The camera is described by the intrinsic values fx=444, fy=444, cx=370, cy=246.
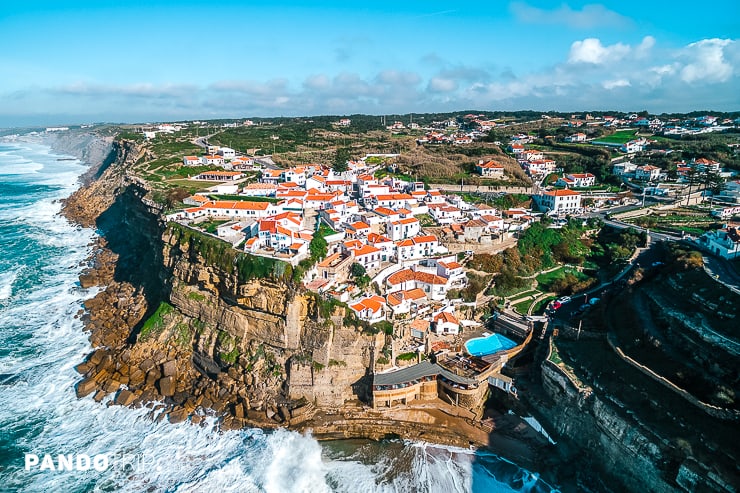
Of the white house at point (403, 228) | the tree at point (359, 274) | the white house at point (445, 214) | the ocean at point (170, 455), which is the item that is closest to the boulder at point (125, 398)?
the ocean at point (170, 455)

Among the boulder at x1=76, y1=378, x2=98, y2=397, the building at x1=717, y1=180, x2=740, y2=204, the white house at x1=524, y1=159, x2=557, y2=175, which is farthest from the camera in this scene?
the white house at x1=524, y1=159, x2=557, y2=175

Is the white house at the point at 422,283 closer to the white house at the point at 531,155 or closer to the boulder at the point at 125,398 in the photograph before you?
the boulder at the point at 125,398

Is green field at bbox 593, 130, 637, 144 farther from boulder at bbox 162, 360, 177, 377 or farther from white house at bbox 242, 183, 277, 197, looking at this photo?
boulder at bbox 162, 360, 177, 377

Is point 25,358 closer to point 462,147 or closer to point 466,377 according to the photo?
point 466,377

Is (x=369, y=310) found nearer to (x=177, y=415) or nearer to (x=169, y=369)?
(x=177, y=415)

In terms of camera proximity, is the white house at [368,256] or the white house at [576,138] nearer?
the white house at [368,256]

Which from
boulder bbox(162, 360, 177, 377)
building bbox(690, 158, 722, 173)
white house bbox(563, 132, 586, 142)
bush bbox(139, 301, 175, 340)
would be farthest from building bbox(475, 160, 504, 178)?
boulder bbox(162, 360, 177, 377)

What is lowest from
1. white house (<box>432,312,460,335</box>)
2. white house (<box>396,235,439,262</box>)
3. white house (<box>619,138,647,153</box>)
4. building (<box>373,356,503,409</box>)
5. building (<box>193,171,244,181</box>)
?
building (<box>373,356,503,409</box>)
